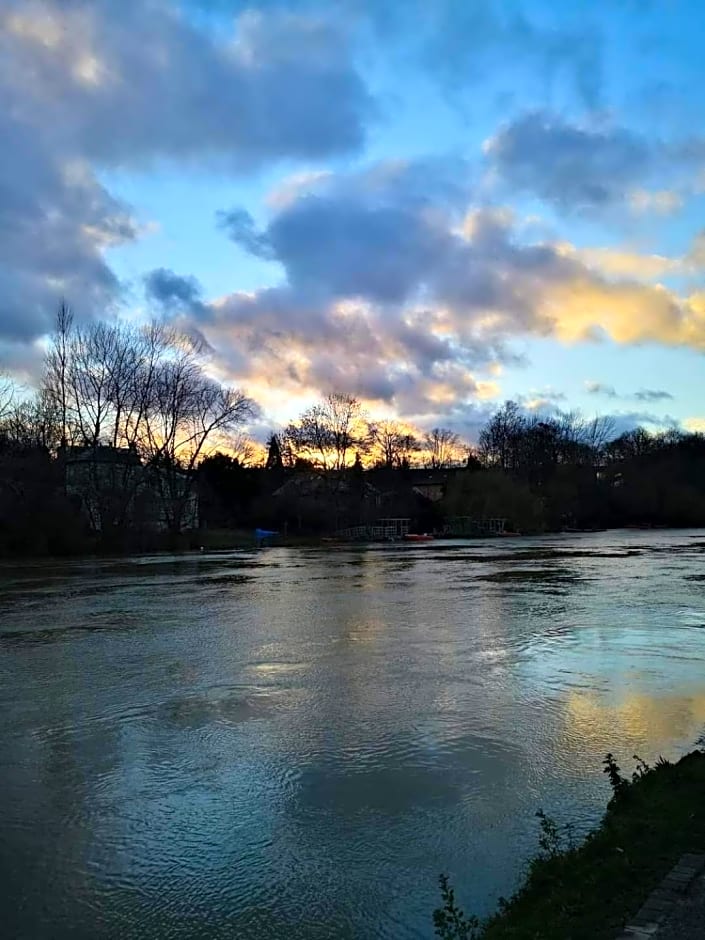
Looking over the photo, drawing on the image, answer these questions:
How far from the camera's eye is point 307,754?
23.7 feet

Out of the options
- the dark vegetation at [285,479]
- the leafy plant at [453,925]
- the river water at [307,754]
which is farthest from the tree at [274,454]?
the leafy plant at [453,925]

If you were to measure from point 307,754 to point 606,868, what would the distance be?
3513mm

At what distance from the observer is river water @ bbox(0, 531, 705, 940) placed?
15.3ft

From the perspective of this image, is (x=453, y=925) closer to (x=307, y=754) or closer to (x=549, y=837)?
(x=549, y=837)

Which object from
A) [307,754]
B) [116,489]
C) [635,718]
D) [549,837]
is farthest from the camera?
[116,489]

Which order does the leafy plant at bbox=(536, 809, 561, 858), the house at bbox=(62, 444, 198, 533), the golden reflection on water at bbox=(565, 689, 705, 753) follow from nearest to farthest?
the leafy plant at bbox=(536, 809, 561, 858) < the golden reflection on water at bbox=(565, 689, 705, 753) < the house at bbox=(62, 444, 198, 533)

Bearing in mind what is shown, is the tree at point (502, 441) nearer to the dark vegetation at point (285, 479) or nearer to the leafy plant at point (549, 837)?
the dark vegetation at point (285, 479)

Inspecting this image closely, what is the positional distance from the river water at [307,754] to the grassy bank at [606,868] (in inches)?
12.7

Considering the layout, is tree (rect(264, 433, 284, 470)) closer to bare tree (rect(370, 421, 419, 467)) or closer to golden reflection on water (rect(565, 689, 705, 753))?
bare tree (rect(370, 421, 419, 467))

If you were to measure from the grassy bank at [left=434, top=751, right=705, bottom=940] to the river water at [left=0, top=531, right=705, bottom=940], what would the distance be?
0.32 meters

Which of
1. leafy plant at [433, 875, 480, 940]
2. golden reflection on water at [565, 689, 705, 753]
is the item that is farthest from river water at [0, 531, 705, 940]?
leafy plant at [433, 875, 480, 940]

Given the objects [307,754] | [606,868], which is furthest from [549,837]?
[307,754]

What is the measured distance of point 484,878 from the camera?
4.80 meters

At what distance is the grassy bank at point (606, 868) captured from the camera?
3.72m
